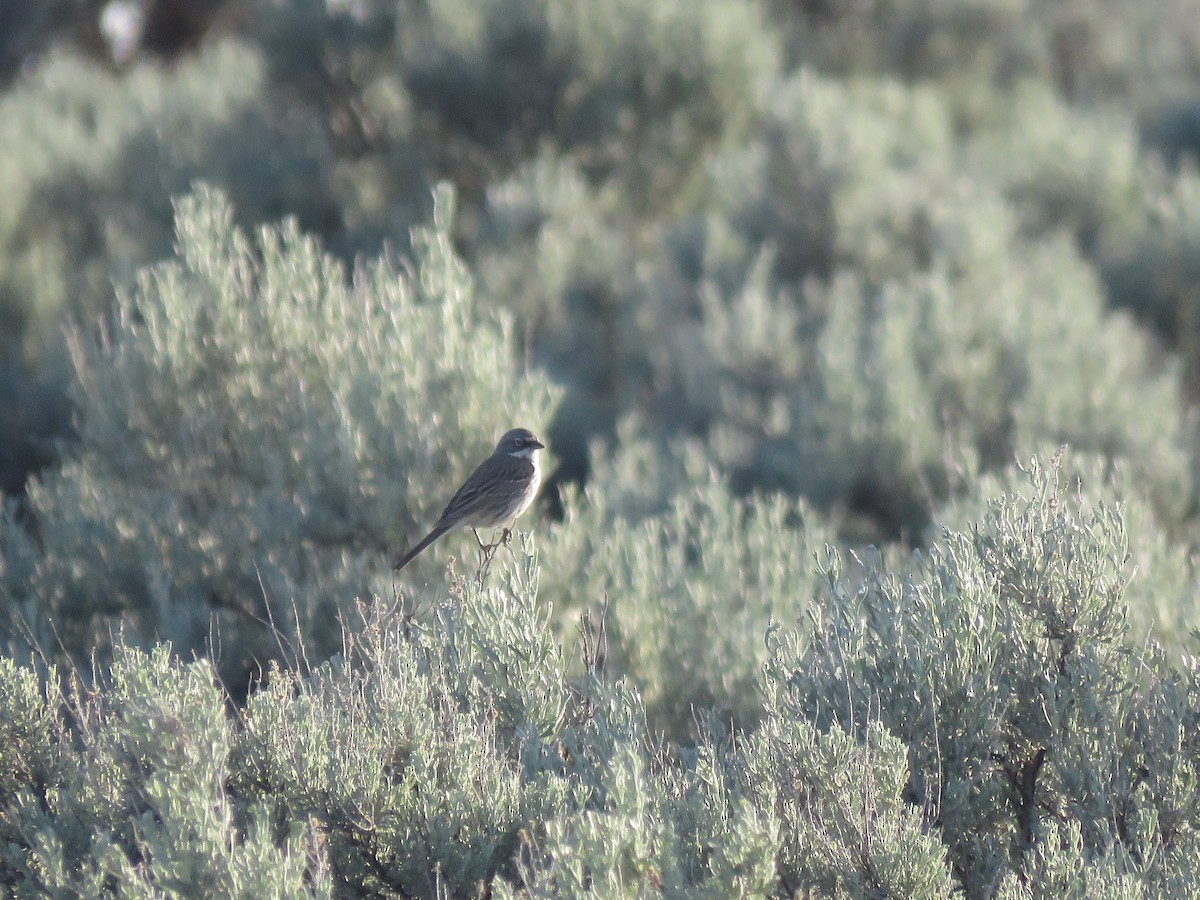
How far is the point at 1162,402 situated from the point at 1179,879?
7.42 meters

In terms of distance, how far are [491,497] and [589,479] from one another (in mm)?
3588

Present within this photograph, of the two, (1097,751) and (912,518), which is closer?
(1097,751)

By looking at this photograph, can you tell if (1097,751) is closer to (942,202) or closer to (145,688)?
(145,688)

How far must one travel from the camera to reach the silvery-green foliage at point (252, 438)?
21.8 ft

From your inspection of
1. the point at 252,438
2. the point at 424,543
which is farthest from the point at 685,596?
the point at 252,438

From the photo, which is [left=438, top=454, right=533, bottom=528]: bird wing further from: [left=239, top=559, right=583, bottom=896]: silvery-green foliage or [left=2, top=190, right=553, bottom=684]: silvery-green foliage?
[left=239, top=559, right=583, bottom=896]: silvery-green foliage

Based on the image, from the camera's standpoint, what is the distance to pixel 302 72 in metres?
14.0

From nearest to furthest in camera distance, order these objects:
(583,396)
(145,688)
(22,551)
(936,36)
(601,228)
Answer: (145,688) < (22,551) < (583,396) < (601,228) < (936,36)

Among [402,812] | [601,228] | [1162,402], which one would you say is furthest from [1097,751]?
[601,228]

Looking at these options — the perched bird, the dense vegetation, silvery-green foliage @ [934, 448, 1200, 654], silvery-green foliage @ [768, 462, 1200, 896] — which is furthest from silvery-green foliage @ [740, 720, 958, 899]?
the perched bird

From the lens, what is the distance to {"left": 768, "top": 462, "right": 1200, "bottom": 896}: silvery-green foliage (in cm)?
416

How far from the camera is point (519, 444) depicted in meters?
6.75

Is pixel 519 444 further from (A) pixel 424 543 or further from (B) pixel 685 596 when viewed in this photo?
(B) pixel 685 596

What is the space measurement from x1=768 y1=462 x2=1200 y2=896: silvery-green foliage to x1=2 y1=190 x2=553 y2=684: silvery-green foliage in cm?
282
